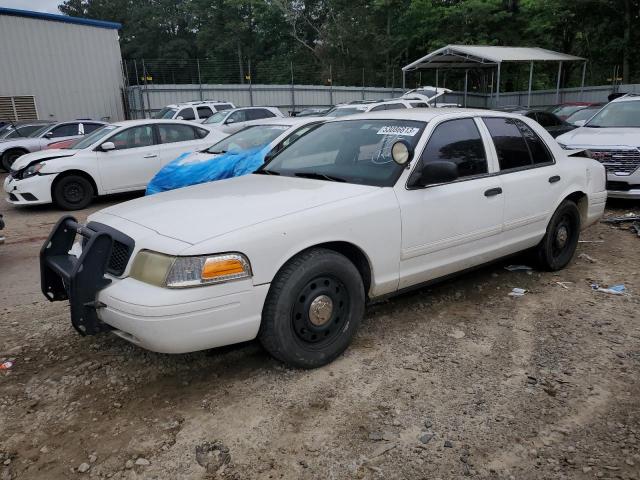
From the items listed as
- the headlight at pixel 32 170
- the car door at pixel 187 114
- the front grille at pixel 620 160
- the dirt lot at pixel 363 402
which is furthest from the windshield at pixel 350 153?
the car door at pixel 187 114

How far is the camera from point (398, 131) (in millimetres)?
4141

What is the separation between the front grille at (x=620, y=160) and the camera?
25.4 ft

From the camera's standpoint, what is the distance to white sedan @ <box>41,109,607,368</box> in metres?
2.97

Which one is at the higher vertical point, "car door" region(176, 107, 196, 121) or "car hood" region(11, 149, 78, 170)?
"car door" region(176, 107, 196, 121)

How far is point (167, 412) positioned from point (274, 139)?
551cm

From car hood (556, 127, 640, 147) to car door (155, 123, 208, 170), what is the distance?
6.56m

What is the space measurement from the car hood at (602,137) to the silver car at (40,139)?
12212 mm

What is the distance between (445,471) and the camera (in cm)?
257

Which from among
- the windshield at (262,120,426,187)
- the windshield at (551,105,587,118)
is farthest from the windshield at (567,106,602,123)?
the windshield at (262,120,426,187)

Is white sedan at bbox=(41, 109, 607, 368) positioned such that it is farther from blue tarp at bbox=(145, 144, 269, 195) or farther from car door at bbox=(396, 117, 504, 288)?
blue tarp at bbox=(145, 144, 269, 195)

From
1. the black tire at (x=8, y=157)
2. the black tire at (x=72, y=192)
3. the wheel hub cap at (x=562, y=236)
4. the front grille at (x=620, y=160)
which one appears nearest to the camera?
the wheel hub cap at (x=562, y=236)

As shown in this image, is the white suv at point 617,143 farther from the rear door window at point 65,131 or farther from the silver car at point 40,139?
the rear door window at point 65,131

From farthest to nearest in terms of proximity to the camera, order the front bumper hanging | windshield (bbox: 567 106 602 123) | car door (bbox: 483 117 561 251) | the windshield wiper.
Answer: windshield (bbox: 567 106 602 123)
car door (bbox: 483 117 561 251)
the windshield wiper
the front bumper hanging

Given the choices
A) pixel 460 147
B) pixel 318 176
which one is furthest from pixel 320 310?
pixel 460 147
